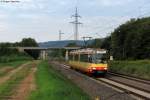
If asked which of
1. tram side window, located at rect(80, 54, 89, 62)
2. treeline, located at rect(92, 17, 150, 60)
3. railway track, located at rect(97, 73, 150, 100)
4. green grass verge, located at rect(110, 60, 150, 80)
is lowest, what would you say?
railway track, located at rect(97, 73, 150, 100)

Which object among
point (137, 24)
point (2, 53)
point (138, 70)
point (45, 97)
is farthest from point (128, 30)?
point (45, 97)

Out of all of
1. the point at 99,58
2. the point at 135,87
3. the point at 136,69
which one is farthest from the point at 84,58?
the point at 135,87

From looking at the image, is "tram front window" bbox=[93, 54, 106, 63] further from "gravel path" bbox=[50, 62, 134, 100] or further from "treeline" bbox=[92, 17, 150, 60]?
"treeline" bbox=[92, 17, 150, 60]

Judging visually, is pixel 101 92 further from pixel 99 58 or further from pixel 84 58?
pixel 84 58

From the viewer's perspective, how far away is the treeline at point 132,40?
9575cm

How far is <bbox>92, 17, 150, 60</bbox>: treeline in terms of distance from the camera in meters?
95.8

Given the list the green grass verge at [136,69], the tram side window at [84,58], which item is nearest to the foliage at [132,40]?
the green grass verge at [136,69]

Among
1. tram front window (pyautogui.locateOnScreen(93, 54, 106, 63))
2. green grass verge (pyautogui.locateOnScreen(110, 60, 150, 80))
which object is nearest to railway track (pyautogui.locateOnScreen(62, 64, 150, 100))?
tram front window (pyautogui.locateOnScreen(93, 54, 106, 63))

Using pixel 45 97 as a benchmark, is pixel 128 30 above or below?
above

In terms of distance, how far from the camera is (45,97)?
69.5 ft

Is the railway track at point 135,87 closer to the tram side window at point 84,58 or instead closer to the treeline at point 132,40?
the tram side window at point 84,58

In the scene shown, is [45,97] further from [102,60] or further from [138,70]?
[138,70]

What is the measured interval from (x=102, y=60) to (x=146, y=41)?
161 ft

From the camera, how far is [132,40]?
335 feet
